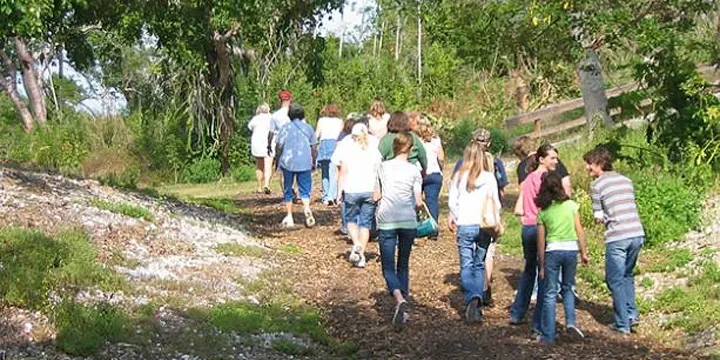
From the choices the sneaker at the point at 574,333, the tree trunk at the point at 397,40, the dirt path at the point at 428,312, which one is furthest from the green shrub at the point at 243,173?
the sneaker at the point at 574,333

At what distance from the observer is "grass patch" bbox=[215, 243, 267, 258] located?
12039mm

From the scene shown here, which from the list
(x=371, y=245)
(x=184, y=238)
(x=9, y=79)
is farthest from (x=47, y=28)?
(x=9, y=79)

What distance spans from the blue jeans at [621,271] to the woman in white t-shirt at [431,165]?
3626 millimetres

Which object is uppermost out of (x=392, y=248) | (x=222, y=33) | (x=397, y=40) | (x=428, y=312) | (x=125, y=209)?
(x=397, y=40)

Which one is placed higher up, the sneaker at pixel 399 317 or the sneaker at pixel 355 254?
the sneaker at pixel 355 254

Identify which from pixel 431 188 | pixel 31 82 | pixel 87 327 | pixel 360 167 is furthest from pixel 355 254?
pixel 31 82

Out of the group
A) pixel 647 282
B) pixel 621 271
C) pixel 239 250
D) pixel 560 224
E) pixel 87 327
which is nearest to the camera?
pixel 87 327

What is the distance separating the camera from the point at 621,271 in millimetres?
9711

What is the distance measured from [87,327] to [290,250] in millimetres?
5262

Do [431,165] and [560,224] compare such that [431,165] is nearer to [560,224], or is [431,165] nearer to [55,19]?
[560,224]

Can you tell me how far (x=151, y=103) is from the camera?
3203cm

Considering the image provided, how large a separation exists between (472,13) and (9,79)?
30.7 m

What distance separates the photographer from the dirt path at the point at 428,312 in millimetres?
8984

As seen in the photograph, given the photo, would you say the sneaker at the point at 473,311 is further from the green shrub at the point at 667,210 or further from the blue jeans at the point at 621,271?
the green shrub at the point at 667,210
